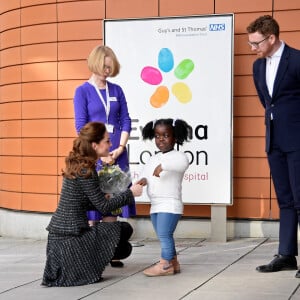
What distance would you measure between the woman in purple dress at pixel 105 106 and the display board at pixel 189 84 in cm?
170

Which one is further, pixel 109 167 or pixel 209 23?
pixel 209 23

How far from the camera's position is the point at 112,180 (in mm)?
5711

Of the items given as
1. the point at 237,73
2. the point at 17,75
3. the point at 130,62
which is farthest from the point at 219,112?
the point at 17,75

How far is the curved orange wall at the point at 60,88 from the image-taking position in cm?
805

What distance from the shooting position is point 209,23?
7.78 m

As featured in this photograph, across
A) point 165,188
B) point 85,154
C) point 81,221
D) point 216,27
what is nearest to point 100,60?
point 85,154

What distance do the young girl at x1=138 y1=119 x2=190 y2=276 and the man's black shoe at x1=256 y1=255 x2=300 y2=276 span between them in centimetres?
72

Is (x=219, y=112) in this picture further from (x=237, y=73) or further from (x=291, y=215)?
(x=291, y=215)

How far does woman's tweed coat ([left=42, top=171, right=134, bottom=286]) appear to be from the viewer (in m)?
5.39

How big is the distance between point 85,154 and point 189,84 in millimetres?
2744

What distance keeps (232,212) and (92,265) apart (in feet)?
9.84

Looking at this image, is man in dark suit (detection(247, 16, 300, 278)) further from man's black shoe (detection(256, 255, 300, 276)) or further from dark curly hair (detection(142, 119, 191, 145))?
dark curly hair (detection(142, 119, 191, 145))

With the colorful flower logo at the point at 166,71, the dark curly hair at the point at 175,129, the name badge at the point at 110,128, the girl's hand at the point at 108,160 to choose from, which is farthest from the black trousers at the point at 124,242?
the colorful flower logo at the point at 166,71

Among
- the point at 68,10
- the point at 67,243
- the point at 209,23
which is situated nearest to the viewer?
the point at 67,243
